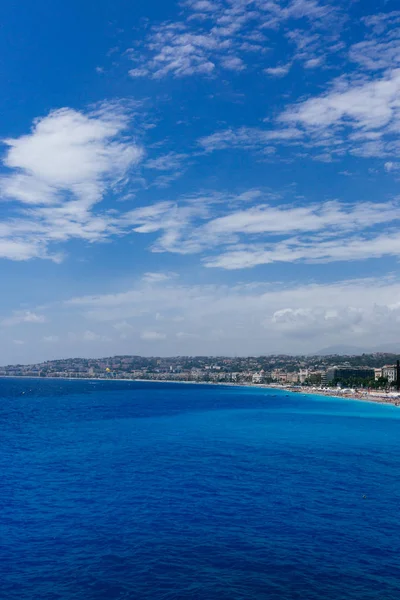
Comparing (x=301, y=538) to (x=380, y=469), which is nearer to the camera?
(x=301, y=538)

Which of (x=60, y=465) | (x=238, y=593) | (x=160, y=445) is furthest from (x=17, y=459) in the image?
(x=238, y=593)

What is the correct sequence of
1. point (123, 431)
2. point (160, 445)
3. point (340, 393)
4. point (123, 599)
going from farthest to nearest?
point (340, 393)
point (123, 431)
point (160, 445)
point (123, 599)

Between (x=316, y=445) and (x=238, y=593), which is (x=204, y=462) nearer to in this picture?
(x=316, y=445)

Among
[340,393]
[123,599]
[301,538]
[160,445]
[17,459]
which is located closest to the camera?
[123,599]

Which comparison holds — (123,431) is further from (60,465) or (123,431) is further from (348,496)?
(348,496)

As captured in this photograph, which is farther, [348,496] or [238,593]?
[348,496]

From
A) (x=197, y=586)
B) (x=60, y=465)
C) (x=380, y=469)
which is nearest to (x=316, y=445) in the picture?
(x=380, y=469)
